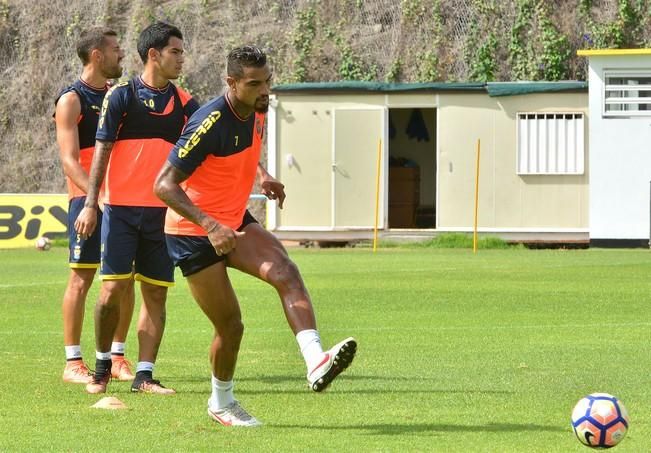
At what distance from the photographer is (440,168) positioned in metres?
30.0

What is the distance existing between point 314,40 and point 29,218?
10174mm

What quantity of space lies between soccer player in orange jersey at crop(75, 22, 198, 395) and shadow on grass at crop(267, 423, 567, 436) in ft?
6.30

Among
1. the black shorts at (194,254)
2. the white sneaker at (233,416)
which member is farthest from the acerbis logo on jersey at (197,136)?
the white sneaker at (233,416)

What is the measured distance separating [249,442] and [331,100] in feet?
75.2

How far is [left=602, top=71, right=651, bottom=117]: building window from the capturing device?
2858 cm

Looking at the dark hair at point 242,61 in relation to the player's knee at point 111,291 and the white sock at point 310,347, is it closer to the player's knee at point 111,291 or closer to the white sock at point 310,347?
the white sock at point 310,347

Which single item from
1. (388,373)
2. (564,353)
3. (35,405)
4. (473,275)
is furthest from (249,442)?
(473,275)

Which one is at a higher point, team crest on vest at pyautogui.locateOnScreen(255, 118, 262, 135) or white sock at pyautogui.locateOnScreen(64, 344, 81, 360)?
team crest on vest at pyautogui.locateOnScreen(255, 118, 262, 135)

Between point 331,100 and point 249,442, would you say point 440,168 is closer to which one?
point 331,100

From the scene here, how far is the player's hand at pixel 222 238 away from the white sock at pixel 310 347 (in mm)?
565

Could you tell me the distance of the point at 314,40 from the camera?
37.7 metres

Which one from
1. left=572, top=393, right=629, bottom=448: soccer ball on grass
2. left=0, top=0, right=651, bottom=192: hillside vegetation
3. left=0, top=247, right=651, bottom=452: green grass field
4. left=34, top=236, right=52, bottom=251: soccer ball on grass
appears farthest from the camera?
left=0, top=0, right=651, bottom=192: hillside vegetation

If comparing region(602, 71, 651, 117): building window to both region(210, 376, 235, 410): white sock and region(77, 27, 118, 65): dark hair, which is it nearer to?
region(77, 27, 118, 65): dark hair

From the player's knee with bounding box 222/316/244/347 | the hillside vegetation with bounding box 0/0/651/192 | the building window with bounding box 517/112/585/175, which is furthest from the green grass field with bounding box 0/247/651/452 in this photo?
the hillside vegetation with bounding box 0/0/651/192
